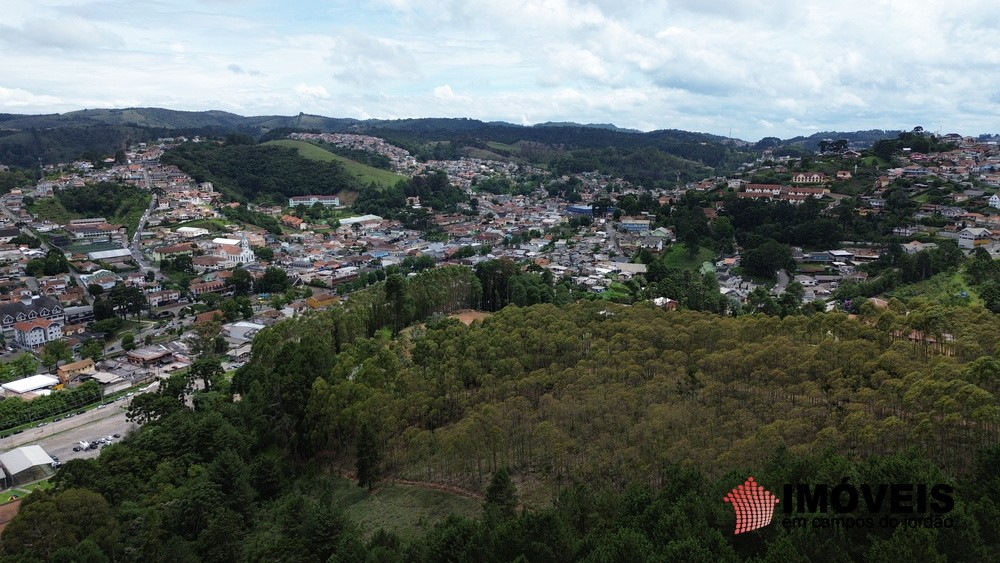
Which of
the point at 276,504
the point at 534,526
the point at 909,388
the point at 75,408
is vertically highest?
the point at 909,388

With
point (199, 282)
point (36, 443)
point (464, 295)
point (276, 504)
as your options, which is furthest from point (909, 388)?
point (199, 282)

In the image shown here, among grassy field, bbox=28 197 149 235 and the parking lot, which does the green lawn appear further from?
grassy field, bbox=28 197 149 235

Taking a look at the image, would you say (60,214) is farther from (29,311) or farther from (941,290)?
(941,290)

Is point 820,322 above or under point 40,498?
above

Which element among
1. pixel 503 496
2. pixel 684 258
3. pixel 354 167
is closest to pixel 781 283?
pixel 684 258

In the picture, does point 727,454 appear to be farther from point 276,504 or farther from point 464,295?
point 464,295

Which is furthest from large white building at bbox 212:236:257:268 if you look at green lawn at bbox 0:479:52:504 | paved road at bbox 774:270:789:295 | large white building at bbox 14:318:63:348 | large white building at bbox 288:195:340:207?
paved road at bbox 774:270:789:295
